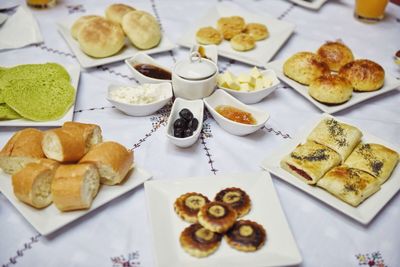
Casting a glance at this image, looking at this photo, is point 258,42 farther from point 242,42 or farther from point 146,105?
point 146,105

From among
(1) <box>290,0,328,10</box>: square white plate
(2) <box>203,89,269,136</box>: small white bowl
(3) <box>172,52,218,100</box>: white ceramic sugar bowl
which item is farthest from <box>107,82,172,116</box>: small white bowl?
(1) <box>290,0,328,10</box>: square white plate

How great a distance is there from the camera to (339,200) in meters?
1.16

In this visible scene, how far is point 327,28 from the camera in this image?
210cm

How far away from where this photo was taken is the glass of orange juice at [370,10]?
2045mm

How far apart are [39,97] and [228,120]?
708 millimetres

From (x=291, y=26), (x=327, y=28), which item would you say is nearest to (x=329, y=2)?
(x=327, y=28)

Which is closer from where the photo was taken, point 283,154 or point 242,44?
point 283,154

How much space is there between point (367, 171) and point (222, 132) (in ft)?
1.68

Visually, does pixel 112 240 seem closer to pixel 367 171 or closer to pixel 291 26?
pixel 367 171

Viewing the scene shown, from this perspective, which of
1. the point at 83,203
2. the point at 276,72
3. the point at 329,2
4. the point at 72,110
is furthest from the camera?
the point at 329,2

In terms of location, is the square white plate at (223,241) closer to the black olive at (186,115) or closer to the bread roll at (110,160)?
the bread roll at (110,160)

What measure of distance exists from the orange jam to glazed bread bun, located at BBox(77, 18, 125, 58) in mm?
589

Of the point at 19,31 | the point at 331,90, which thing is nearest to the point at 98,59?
the point at 19,31

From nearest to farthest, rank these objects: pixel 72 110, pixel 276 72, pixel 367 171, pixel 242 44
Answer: pixel 367 171, pixel 72 110, pixel 276 72, pixel 242 44
